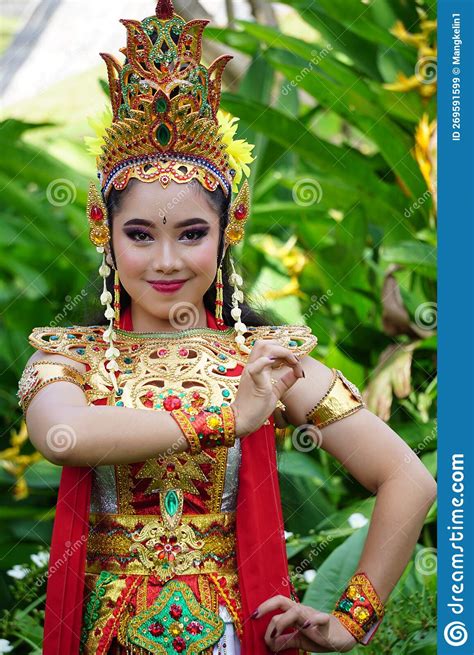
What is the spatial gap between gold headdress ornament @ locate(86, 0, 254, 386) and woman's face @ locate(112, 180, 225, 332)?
0.04 m

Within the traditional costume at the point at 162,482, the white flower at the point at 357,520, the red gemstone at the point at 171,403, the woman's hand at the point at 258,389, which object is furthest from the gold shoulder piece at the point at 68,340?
the white flower at the point at 357,520

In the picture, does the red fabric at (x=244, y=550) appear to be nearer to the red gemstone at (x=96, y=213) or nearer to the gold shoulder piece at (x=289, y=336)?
the gold shoulder piece at (x=289, y=336)

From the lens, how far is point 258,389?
2.17m

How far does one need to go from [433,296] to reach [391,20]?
1.21 m

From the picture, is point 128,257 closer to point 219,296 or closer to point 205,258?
point 205,258

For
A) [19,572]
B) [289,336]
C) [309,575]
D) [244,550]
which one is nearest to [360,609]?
[244,550]

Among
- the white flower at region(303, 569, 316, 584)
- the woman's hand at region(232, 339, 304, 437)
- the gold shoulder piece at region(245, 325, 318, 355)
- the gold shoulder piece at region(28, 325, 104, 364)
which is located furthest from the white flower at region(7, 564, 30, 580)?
the woman's hand at region(232, 339, 304, 437)

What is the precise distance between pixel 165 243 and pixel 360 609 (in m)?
A: 0.86

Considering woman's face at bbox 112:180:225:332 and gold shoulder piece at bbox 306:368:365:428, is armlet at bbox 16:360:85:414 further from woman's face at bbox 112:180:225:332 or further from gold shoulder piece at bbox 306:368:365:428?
gold shoulder piece at bbox 306:368:365:428

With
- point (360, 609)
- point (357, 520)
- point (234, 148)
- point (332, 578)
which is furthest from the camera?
point (357, 520)

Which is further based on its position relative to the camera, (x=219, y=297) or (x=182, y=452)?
(x=219, y=297)

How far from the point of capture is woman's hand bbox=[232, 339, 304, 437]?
2.16 meters

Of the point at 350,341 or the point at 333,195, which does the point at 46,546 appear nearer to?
the point at 350,341

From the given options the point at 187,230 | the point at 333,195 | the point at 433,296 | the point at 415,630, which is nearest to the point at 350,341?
the point at 433,296
